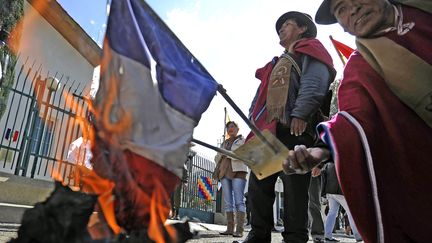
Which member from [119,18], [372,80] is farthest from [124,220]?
[372,80]

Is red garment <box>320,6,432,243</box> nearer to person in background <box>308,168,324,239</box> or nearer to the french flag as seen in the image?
the french flag

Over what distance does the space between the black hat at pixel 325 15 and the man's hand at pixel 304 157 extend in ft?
3.37

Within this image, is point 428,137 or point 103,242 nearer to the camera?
point 103,242

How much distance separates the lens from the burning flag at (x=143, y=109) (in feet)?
6.16

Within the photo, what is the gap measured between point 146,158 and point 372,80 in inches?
50.9

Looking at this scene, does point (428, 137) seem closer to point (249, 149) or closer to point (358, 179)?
point (358, 179)

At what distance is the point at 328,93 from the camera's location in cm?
358

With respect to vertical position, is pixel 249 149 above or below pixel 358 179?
above

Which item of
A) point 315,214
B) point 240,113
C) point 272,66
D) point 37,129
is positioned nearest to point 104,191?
point 240,113

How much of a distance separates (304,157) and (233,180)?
15.5 ft

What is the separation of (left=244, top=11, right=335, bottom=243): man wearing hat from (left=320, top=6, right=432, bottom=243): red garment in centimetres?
116

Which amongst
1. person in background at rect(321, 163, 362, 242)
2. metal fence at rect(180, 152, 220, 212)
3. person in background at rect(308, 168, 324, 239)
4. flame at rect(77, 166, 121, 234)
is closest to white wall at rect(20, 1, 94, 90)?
metal fence at rect(180, 152, 220, 212)

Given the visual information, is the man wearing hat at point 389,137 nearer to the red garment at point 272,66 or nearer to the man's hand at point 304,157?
the man's hand at point 304,157

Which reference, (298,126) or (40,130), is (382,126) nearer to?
(298,126)
